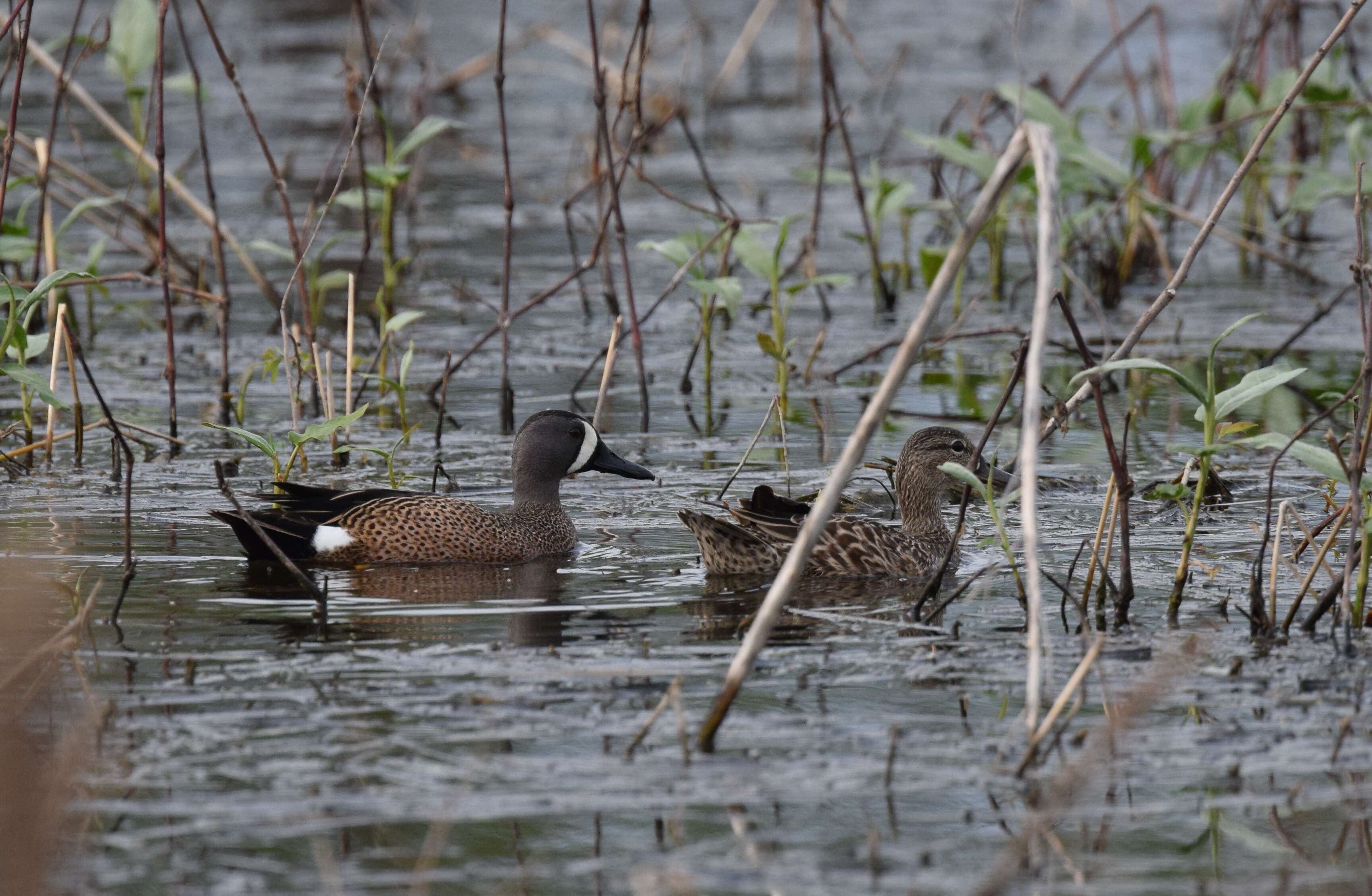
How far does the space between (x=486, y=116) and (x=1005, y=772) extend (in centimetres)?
1519

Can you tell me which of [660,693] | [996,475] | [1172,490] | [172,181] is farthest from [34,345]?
[1172,490]

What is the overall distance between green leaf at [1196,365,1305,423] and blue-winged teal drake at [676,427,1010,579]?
3.25ft

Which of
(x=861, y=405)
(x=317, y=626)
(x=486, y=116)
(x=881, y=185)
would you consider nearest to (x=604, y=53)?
(x=486, y=116)

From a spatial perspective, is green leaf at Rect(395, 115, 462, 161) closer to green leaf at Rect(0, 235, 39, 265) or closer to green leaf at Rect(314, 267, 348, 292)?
green leaf at Rect(314, 267, 348, 292)

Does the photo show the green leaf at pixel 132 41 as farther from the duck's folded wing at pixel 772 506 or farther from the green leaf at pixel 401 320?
the duck's folded wing at pixel 772 506

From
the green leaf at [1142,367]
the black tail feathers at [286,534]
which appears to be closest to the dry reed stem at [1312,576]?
the green leaf at [1142,367]

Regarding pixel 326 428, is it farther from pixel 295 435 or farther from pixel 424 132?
pixel 424 132

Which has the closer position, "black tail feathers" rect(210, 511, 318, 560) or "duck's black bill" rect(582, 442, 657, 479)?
"black tail feathers" rect(210, 511, 318, 560)

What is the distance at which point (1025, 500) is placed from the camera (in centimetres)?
402

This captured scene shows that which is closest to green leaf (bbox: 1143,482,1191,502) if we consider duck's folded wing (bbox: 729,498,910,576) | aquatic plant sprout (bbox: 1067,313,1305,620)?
aquatic plant sprout (bbox: 1067,313,1305,620)

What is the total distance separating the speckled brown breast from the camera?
22.4 feet

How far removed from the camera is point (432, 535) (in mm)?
6848

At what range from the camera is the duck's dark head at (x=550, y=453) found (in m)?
7.36

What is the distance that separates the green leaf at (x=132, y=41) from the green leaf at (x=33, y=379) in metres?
4.55
